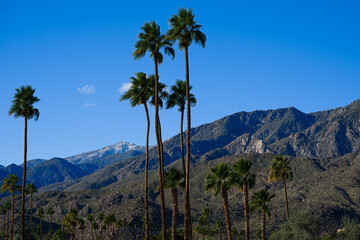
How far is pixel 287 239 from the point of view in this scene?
59.9 meters

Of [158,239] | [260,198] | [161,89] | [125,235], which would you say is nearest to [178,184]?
[161,89]

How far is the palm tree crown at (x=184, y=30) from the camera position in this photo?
112ft

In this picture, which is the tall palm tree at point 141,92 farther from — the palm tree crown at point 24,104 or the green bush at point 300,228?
the green bush at point 300,228

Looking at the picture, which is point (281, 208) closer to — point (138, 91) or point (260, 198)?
point (260, 198)

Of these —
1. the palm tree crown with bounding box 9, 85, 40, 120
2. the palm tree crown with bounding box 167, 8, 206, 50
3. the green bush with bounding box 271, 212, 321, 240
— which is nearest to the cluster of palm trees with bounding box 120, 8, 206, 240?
the palm tree crown with bounding box 167, 8, 206, 50

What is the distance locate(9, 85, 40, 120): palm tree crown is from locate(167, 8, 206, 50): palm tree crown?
21.0 meters

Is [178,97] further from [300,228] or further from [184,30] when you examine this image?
[300,228]

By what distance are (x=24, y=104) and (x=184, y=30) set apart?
74.6ft

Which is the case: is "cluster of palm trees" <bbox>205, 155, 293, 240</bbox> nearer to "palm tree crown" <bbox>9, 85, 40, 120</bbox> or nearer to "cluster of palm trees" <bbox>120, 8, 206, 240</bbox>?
"cluster of palm trees" <bbox>120, 8, 206, 240</bbox>

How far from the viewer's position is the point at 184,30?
34.5 meters

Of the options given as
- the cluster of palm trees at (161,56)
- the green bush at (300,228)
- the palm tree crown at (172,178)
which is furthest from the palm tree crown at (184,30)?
the green bush at (300,228)

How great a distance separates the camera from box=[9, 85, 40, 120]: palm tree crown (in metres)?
45.9

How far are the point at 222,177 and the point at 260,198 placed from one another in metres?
20.9

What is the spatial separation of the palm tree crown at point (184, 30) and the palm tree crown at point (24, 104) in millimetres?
21032
